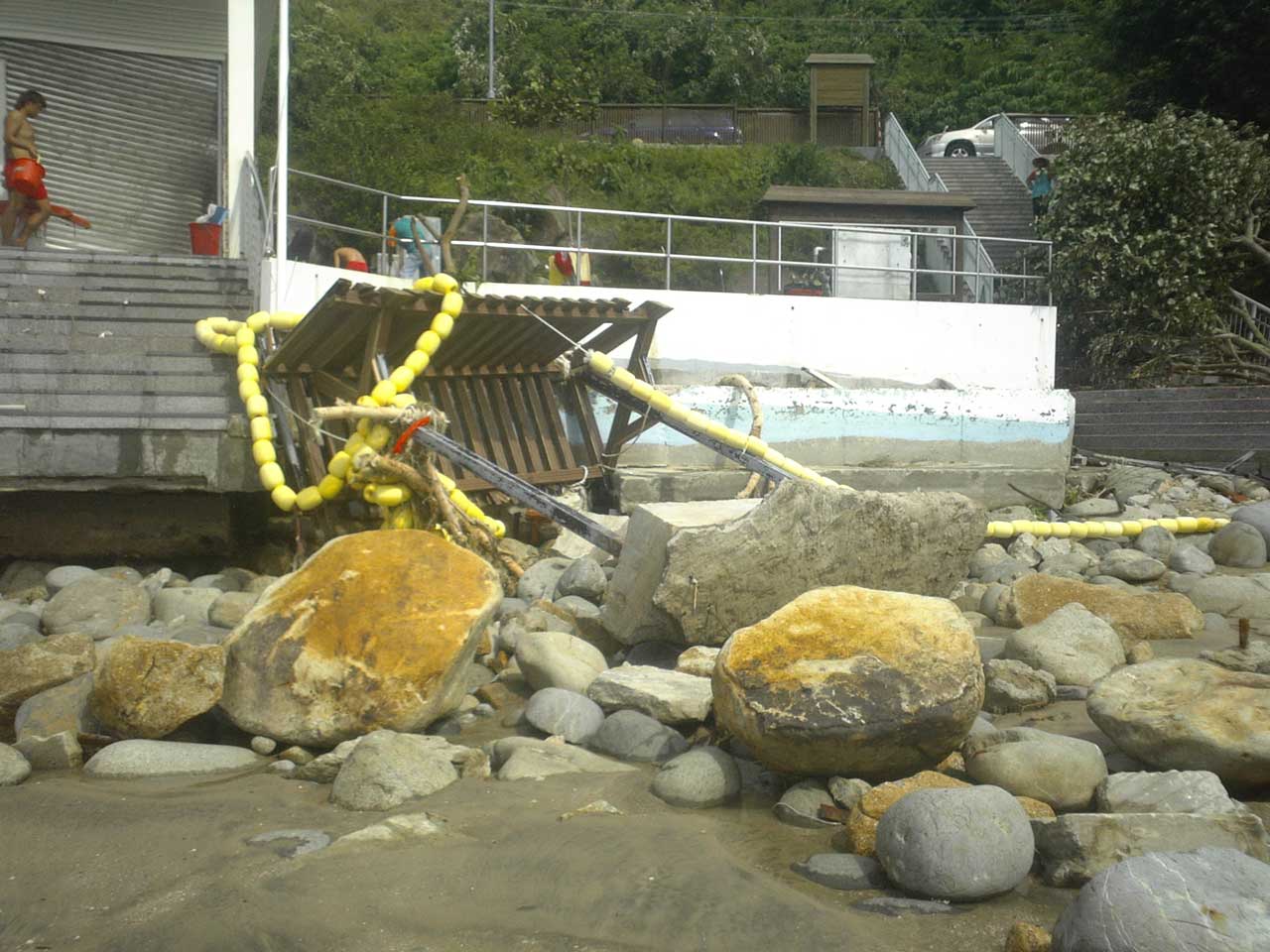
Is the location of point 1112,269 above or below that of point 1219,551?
above

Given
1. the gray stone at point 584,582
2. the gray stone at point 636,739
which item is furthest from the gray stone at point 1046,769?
the gray stone at point 584,582

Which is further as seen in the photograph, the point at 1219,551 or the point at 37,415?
the point at 1219,551

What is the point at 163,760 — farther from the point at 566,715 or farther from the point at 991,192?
the point at 991,192

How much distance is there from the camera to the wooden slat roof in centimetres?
884

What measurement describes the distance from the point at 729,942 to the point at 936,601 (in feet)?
6.75

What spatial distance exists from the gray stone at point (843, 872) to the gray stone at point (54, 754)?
10.6 feet

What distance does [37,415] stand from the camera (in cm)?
886

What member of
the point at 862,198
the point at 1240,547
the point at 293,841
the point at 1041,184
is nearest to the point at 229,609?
the point at 293,841

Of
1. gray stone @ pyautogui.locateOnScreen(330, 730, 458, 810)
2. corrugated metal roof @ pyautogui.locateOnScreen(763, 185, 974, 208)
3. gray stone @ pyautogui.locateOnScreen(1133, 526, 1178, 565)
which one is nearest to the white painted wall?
gray stone @ pyautogui.locateOnScreen(1133, 526, 1178, 565)

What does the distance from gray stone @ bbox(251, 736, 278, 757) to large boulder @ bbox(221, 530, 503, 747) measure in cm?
3

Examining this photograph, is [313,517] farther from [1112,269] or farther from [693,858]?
[1112,269]

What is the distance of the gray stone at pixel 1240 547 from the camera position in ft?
34.5

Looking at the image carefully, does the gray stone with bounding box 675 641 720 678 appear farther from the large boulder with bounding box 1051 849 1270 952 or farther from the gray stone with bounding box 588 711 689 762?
the large boulder with bounding box 1051 849 1270 952

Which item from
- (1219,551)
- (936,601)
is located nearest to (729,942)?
(936,601)
